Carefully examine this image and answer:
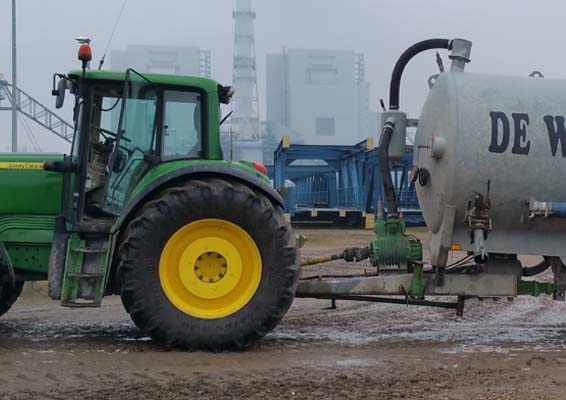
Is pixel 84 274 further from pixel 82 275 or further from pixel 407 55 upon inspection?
pixel 407 55

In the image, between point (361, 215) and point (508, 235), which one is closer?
point (508, 235)

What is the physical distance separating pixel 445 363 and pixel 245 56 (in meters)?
49.2

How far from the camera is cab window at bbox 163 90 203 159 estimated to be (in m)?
6.20

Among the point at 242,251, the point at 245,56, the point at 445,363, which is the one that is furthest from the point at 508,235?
the point at 245,56

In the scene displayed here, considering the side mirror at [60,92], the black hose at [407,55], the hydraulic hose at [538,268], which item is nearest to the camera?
the side mirror at [60,92]

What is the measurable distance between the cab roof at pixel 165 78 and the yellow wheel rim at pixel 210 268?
120 cm

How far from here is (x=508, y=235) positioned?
650cm

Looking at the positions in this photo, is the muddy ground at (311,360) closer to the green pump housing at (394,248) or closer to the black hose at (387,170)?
the green pump housing at (394,248)

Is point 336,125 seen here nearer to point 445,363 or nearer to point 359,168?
point 359,168

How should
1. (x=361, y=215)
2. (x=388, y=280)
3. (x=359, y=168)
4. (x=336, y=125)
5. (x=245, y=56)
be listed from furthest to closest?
1. (x=336, y=125)
2. (x=245, y=56)
3. (x=359, y=168)
4. (x=361, y=215)
5. (x=388, y=280)

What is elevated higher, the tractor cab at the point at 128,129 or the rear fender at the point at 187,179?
the tractor cab at the point at 128,129

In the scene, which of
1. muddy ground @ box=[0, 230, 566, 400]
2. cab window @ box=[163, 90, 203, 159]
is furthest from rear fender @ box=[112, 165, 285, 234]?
muddy ground @ box=[0, 230, 566, 400]

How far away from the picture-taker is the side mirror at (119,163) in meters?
6.09

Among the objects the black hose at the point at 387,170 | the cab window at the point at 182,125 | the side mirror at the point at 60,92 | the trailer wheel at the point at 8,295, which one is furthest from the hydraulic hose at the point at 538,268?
the trailer wheel at the point at 8,295
